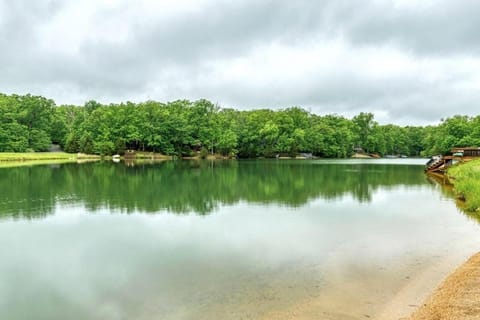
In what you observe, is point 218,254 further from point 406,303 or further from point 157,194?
point 157,194

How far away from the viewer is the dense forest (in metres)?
86.8

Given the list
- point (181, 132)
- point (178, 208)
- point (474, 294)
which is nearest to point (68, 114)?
point (181, 132)

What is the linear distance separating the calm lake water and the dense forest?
67641 mm

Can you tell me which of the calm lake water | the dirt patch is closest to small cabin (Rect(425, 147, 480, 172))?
the calm lake water

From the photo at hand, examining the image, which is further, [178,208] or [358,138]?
[358,138]

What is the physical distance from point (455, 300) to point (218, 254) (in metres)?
6.89

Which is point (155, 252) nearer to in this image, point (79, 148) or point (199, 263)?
point (199, 263)

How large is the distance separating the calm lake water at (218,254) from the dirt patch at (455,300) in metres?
0.89

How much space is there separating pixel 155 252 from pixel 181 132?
84.8m

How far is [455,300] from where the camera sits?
7.71 meters

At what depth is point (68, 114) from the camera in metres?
127

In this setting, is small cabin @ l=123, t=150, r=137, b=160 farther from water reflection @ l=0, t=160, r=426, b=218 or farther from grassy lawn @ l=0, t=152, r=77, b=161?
water reflection @ l=0, t=160, r=426, b=218

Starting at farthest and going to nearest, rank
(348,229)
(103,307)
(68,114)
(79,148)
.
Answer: (68,114)
(79,148)
(348,229)
(103,307)

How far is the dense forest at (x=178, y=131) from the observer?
86.8 metres
